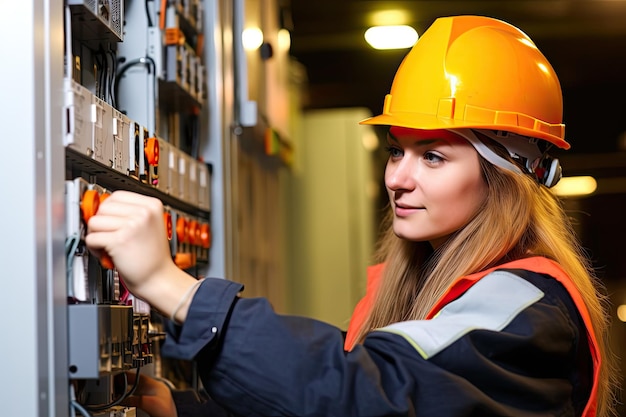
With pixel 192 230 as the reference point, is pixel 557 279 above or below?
below

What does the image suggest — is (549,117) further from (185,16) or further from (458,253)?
(185,16)

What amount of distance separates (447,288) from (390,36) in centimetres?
427

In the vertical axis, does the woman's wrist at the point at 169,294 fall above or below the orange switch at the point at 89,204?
below

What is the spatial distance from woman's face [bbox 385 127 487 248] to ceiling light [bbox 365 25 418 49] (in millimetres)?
3947

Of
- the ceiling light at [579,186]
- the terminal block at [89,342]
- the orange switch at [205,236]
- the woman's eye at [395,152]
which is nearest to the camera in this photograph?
the terminal block at [89,342]

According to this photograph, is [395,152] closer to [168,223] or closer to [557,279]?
[557,279]

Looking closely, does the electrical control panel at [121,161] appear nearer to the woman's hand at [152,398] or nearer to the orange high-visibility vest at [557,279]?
the woman's hand at [152,398]

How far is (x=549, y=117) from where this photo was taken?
1648 millimetres

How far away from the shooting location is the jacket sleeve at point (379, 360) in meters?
1.15

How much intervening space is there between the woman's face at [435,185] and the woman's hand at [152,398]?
2.02 feet

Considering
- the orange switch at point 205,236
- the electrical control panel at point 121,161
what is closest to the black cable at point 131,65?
the electrical control panel at point 121,161

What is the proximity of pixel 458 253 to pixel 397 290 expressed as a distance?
28 centimetres

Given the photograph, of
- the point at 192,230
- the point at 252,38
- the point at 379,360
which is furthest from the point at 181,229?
the point at 252,38

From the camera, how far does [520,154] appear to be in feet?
5.34
